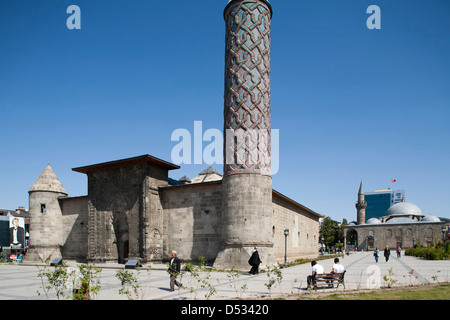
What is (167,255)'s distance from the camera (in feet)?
68.7

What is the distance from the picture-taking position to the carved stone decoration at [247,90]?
58.8ft

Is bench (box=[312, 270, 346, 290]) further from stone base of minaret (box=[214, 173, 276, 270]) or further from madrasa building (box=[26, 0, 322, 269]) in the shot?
madrasa building (box=[26, 0, 322, 269])

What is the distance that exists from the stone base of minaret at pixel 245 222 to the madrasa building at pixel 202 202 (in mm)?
51

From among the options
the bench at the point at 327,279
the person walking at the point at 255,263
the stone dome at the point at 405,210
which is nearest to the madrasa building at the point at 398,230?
the stone dome at the point at 405,210

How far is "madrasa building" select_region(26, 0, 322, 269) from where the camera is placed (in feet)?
57.4

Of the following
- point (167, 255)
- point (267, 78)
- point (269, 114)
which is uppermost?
point (267, 78)

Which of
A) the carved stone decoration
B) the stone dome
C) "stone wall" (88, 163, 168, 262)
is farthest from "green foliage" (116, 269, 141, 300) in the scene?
the stone dome

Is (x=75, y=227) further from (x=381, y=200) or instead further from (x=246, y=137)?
(x=381, y=200)

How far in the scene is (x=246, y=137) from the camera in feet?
58.9

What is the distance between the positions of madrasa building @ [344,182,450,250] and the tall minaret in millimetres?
47485

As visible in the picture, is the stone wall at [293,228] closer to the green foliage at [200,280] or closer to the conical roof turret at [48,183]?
the green foliage at [200,280]

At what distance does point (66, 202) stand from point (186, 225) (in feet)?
39.4
